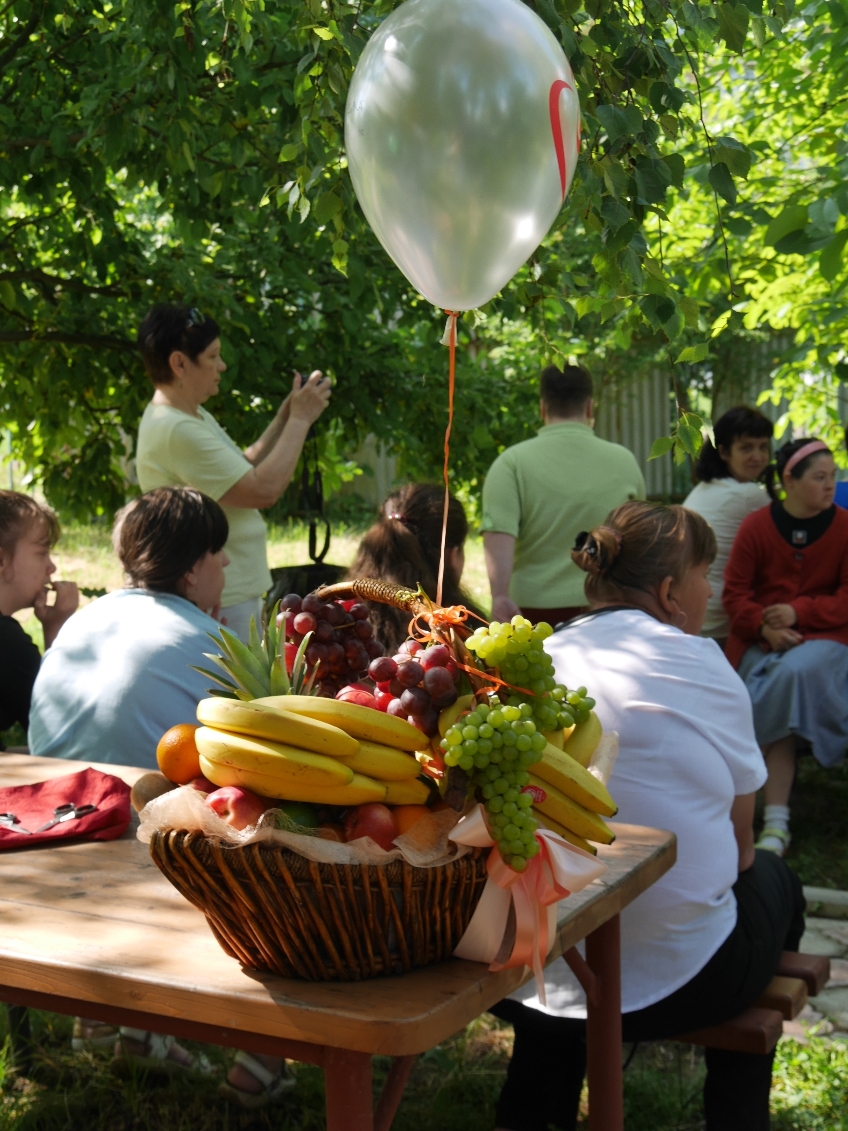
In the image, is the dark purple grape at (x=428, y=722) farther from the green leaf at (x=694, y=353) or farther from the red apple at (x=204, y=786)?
the green leaf at (x=694, y=353)

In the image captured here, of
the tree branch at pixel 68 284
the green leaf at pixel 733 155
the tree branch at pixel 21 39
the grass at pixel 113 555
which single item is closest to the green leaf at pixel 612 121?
the green leaf at pixel 733 155

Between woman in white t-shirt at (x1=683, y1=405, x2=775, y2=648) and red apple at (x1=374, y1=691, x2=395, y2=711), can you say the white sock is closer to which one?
woman in white t-shirt at (x1=683, y1=405, x2=775, y2=648)

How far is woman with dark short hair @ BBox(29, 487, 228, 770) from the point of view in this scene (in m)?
2.47

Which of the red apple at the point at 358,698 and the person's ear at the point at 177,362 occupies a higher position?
the person's ear at the point at 177,362

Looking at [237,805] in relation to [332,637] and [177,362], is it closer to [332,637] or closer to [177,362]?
[332,637]

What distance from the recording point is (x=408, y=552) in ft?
9.93

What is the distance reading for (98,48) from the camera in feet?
14.7

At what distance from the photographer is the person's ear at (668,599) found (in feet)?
8.09

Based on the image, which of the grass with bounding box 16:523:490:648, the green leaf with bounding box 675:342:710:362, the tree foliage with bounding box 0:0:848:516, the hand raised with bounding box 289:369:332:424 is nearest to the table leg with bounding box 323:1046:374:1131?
the tree foliage with bounding box 0:0:848:516

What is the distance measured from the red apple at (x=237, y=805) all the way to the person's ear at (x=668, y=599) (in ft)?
4.33

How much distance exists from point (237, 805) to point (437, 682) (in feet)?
0.90

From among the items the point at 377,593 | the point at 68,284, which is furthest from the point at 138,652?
the point at 68,284

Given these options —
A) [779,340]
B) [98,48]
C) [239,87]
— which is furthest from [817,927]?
[779,340]

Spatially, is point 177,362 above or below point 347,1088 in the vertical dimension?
above
